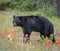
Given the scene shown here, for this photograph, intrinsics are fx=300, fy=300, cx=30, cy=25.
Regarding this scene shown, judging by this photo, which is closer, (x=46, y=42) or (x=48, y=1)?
(x=46, y=42)

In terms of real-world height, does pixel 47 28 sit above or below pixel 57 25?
above

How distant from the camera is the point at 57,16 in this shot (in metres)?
16.4

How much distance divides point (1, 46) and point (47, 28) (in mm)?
3349

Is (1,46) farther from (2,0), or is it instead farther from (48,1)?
(2,0)

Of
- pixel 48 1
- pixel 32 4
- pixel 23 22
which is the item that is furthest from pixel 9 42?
pixel 32 4

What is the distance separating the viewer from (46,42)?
6844 mm

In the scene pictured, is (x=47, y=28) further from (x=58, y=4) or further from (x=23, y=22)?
(x=58, y=4)

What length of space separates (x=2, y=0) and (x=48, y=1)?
11.4 feet

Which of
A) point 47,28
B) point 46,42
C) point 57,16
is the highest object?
point 46,42

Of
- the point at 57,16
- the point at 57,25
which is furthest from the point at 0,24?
the point at 57,16

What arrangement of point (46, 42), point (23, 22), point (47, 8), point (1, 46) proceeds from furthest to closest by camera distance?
point (47, 8) → point (23, 22) → point (1, 46) → point (46, 42)

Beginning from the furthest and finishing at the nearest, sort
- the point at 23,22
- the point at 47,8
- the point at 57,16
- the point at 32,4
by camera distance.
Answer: the point at 32,4
the point at 47,8
the point at 57,16
the point at 23,22

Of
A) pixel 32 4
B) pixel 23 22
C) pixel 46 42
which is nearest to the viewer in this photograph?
pixel 46 42

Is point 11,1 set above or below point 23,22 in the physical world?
below
